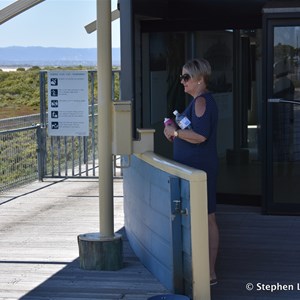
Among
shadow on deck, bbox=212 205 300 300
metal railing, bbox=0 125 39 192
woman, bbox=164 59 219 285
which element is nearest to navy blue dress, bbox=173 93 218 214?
woman, bbox=164 59 219 285

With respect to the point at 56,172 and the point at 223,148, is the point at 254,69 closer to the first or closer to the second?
the point at 223,148

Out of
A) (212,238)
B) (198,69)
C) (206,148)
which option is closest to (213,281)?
(212,238)

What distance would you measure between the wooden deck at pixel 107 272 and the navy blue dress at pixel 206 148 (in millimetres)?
837

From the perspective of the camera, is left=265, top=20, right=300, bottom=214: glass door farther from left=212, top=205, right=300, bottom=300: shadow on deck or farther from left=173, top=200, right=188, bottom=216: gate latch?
left=173, top=200, right=188, bottom=216: gate latch

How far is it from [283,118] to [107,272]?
3280mm

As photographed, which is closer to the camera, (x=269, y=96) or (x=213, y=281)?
(x=213, y=281)

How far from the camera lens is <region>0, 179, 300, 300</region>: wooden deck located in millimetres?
7109

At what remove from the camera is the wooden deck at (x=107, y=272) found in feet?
23.3

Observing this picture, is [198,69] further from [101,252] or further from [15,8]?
[15,8]

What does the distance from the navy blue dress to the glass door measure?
310cm

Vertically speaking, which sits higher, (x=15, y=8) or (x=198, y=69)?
(x=15, y=8)

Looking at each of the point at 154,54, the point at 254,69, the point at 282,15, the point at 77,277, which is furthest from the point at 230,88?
the point at 77,277

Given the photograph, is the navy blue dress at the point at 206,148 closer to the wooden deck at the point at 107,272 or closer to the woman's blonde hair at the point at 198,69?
the woman's blonde hair at the point at 198,69

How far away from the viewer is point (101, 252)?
7691 mm
